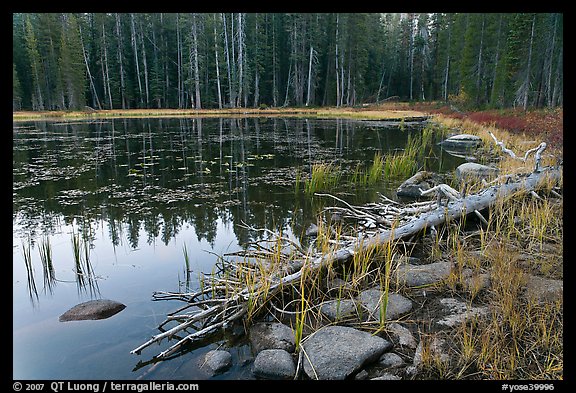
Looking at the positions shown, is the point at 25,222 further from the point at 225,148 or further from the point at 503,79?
the point at 503,79

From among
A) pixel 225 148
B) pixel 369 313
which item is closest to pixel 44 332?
pixel 369 313

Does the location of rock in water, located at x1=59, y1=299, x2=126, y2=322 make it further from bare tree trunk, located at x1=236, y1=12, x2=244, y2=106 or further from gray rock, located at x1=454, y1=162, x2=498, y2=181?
bare tree trunk, located at x1=236, y1=12, x2=244, y2=106

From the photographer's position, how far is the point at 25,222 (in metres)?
7.62

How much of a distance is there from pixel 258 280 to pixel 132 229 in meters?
3.67

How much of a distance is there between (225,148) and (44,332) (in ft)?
43.6

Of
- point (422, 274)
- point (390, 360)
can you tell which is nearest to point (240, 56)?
point (422, 274)

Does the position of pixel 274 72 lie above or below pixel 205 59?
below

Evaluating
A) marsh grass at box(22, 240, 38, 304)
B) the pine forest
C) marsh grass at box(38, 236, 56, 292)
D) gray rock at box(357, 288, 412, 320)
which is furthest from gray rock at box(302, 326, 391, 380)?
the pine forest

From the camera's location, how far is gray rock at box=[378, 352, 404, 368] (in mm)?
3365

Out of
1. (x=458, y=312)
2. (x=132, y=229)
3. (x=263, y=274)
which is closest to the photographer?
(x=458, y=312)

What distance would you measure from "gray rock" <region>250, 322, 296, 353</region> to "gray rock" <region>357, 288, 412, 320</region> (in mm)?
844

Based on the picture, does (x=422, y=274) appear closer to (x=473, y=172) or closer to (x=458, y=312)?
(x=458, y=312)

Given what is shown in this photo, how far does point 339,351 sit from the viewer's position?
3443 millimetres
